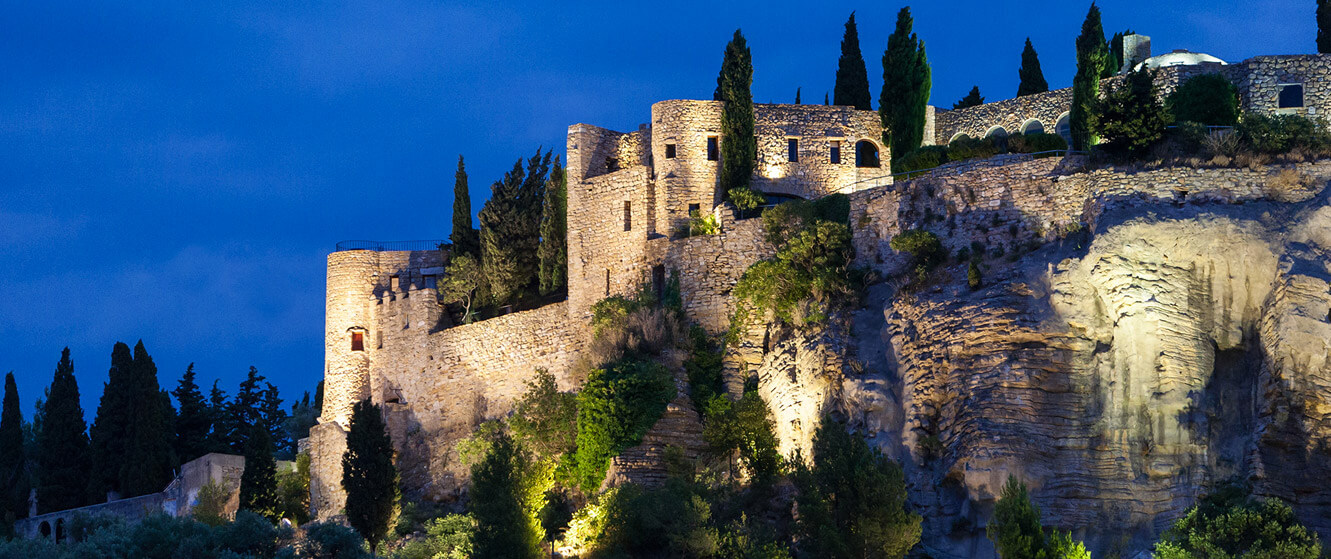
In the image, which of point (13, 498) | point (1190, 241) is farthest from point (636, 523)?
point (13, 498)

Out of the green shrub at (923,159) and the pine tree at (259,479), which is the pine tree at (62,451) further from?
the green shrub at (923,159)

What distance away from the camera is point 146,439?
181ft

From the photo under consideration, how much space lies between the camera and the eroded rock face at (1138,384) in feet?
114

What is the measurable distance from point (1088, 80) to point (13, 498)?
→ 118 ft

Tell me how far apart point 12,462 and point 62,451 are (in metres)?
2.08

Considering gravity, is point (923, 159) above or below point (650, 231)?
above

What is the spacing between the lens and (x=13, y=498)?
55.0 metres

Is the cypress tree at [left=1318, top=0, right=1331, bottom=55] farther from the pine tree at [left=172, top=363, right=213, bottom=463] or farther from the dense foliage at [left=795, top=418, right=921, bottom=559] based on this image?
the pine tree at [left=172, top=363, right=213, bottom=463]

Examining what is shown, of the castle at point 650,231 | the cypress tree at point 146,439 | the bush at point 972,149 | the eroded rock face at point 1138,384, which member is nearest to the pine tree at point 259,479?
the castle at point 650,231

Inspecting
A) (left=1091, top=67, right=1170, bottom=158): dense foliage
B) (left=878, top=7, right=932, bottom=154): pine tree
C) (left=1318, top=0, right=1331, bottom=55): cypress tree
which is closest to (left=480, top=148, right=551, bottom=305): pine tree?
(left=878, top=7, right=932, bottom=154): pine tree

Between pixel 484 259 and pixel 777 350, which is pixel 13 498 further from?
pixel 777 350

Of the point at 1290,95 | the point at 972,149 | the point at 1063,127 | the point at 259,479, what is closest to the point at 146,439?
the point at 259,479

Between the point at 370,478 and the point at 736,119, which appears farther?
the point at 736,119

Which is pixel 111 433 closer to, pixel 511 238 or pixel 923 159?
pixel 511 238
